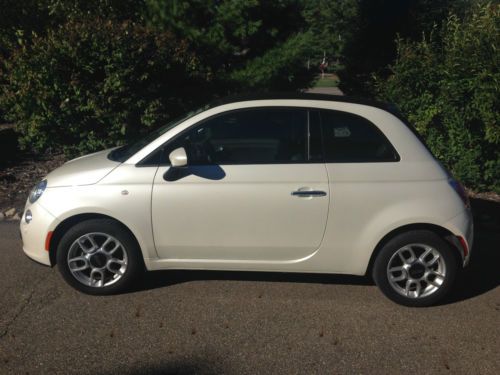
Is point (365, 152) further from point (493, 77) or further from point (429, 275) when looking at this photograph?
point (493, 77)

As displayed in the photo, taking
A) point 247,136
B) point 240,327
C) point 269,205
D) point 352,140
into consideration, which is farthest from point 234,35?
point 240,327

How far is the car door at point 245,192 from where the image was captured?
427 cm

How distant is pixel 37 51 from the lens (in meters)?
7.71

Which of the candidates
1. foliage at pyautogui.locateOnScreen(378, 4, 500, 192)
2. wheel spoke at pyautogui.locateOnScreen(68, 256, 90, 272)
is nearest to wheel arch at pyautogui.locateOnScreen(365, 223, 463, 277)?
wheel spoke at pyautogui.locateOnScreen(68, 256, 90, 272)

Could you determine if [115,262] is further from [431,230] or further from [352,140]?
[431,230]

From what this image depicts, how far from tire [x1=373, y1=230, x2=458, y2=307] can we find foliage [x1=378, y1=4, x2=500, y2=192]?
3.02 metres

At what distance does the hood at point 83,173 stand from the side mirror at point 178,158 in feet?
1.74

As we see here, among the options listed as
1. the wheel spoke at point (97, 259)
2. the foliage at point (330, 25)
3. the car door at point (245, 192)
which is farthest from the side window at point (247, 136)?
the foliage at point (330, 25)

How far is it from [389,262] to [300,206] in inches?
32.8

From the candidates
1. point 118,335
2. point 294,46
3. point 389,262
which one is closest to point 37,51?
point 294,46

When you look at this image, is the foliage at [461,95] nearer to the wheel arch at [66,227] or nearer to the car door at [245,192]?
the car door at [245,192]

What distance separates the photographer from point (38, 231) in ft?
14.5

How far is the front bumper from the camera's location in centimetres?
439

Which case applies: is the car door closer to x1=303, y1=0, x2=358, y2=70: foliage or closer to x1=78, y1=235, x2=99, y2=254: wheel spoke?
x1=78, y1=235, x2=99, y2=254: wheel spoke
